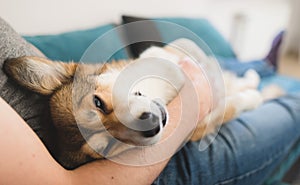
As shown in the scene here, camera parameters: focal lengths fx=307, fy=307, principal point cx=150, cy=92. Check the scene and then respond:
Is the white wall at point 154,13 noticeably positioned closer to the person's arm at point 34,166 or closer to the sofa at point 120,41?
the sofa at point 120,41

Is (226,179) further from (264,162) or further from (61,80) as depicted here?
(61,80)

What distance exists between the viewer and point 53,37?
1.09 m

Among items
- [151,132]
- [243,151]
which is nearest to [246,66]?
[243,151]

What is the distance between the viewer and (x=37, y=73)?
567mm

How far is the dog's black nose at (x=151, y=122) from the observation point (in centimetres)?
56

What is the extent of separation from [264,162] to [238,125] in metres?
0.14

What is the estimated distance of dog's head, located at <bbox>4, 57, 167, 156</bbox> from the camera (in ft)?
1.84

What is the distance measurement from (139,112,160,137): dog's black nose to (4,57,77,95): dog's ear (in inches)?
→ 7.0

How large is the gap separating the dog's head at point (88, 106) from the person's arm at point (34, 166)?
6cm

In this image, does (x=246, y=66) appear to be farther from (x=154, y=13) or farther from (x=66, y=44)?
(x=66, y=44)

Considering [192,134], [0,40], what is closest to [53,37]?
[0,40]

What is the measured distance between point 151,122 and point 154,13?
131 cm

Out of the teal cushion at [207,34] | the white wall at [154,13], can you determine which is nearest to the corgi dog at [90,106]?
the white wall at [154,13]

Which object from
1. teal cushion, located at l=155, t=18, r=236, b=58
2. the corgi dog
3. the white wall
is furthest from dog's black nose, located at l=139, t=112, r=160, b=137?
teal cushion, located at l=155, t=18, r=236, b=58
